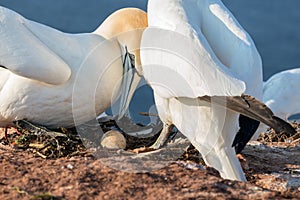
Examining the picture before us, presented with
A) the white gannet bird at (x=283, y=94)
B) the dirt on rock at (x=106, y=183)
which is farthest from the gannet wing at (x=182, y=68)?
the white gannet bird at (x=283, y=94)

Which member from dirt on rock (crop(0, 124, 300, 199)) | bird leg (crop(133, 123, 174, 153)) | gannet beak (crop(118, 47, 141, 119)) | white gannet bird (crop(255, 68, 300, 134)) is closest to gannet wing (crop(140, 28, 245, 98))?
dirt on rock (crop(0, 124, 300, 199))

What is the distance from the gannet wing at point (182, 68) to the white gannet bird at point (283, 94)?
16.9 feet

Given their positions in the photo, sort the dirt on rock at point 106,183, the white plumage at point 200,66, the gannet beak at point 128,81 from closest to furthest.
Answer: the dirt on rock at point 106,183, the white plumage at point 200,66, the gannet beak at point 128,81

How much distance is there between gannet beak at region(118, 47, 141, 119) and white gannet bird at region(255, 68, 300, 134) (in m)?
4.12

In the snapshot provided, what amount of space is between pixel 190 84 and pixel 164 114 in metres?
0.80

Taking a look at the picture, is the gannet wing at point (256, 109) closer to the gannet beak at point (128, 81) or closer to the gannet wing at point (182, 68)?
the gannet wing at point (182, 68)

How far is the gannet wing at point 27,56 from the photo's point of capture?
503 cm

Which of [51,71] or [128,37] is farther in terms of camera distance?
[128,37]

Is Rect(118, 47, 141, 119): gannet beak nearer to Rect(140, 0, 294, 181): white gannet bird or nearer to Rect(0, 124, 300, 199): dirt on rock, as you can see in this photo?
Rect(140, 0, 294, 181): white gannet bird

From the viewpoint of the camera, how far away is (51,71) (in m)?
5.05

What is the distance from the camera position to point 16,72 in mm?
5043

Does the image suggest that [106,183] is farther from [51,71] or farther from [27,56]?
[27,56]

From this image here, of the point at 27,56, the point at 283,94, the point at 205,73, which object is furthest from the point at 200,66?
the point at 283,94

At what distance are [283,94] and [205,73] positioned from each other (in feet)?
19.7
